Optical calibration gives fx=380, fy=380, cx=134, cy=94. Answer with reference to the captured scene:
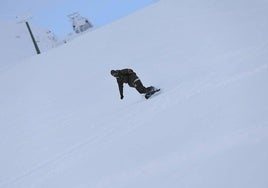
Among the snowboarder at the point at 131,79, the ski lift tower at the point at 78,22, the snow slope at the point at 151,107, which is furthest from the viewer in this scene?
the ski lift tower at the point at 78,22

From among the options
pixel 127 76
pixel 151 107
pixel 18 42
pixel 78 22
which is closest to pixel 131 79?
pixel 127 76

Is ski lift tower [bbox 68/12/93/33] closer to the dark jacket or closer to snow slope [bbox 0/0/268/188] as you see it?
snow slope [bbox 0/0/268/188]

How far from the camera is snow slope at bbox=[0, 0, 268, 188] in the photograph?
172 inches

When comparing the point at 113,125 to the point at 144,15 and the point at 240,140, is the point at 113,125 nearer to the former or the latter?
the point at 240,140

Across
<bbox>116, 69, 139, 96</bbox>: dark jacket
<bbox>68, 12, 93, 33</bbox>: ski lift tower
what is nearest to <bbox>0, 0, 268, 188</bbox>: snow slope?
<bbox>116, 69, 139, 96</bbox>: dark jacket

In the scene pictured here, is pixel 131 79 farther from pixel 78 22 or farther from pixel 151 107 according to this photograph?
pixel 78 22

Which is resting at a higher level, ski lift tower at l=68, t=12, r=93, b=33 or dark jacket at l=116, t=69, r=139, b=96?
ski lift tower at l=68, t=12, r=93, b=33

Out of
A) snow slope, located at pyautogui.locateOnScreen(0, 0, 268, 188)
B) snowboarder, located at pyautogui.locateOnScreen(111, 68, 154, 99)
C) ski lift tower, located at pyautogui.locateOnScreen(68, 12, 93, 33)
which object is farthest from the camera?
ski lift tower, located at pyautogui.locateOnScreen(68, 12, 93, 33)

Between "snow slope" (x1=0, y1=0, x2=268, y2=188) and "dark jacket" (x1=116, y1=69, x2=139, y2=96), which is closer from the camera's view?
"snow slope" (x1=0, y1=0, x2=268, y2=188)

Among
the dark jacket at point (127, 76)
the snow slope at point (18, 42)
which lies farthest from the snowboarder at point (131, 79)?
the snow slope at point (18, 42)

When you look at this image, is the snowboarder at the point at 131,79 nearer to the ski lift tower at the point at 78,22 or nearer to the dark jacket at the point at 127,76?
the dark jacket at the point at 127,76

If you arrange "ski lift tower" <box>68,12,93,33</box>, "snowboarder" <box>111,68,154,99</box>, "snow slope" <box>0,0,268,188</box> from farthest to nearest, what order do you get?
"ski lift tower" <box>68,12,93,33</box>, "snowboarder" <box>111,68,154,99</box>, "snow slope" <box>0,0,268,188</box>

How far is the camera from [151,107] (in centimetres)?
855

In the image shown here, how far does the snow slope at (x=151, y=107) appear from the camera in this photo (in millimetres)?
4359
